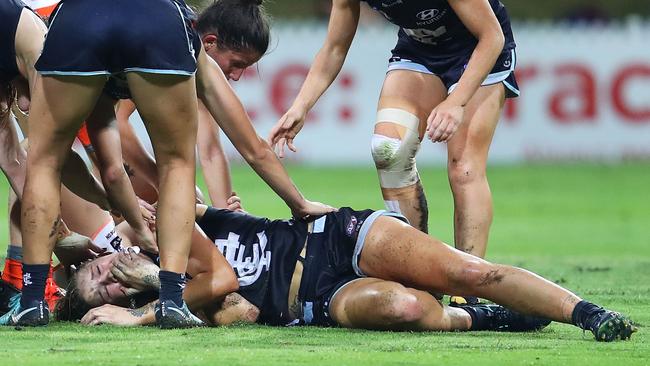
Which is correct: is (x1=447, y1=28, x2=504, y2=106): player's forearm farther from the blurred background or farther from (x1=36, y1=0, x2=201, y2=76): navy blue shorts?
the blurred background

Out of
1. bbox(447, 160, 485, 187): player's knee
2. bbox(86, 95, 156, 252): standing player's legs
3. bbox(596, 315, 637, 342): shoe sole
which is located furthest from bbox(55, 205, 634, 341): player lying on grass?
bbox(447, 160, 485, 187): player's knee


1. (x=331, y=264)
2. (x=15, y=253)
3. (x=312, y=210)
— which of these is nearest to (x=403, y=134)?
(x=312, y=210)

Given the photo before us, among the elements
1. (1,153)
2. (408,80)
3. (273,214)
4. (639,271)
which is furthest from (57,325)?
(273,214)

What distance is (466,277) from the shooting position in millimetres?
5113

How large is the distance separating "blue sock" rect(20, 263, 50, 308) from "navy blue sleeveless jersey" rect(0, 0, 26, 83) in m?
0.90

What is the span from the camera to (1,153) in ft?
20.2

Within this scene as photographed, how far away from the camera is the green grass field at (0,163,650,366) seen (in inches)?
179

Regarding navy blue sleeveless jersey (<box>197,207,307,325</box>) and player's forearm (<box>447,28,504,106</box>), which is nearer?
navy blue sleeveless jersey (<box>197,207,307,325</box>)

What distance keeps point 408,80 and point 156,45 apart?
1.70 metres

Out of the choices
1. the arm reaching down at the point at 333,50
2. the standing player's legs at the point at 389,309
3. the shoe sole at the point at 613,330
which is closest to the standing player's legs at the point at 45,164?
the standing player's legs at the point at 389,309

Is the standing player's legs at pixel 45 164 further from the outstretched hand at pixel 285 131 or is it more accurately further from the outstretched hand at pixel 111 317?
the outstretched hand at pixel 285 131

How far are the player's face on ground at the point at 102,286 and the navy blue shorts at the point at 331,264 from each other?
79cm

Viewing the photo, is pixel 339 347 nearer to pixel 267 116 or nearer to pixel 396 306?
pixel 396 306

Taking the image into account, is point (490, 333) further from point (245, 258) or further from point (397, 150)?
point (397, 150)
